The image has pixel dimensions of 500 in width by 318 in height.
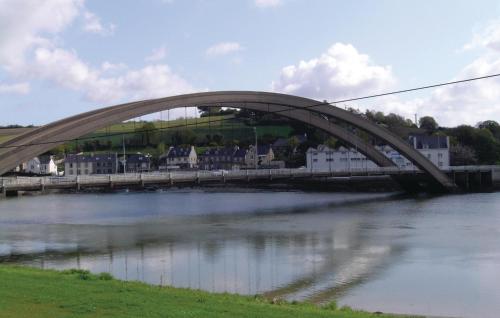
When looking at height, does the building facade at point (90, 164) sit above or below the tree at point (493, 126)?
below

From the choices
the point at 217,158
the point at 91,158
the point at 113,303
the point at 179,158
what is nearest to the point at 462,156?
the point at 217,158

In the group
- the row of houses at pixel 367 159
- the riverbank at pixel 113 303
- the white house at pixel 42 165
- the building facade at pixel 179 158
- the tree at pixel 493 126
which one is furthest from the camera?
the white house at pixel 42 165

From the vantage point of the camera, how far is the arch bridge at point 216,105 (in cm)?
3422

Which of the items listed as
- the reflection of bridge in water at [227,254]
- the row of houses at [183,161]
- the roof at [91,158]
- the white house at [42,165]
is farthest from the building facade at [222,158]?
the reflection of bridge in water at [227,254]

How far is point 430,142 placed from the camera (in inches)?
3219

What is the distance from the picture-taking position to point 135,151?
363 ft

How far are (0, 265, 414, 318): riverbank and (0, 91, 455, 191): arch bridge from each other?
23116 mm

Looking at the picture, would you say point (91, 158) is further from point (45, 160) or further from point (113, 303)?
point (113, 303)

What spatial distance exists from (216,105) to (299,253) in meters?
24.1

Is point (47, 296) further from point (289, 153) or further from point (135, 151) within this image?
point (135, 151)

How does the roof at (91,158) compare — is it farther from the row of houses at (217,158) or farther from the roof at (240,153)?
the roof at (240,153)

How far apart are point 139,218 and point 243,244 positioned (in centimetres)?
1417

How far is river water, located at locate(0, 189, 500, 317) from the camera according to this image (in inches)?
556

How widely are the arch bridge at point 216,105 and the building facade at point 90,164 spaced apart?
54.2 meters
